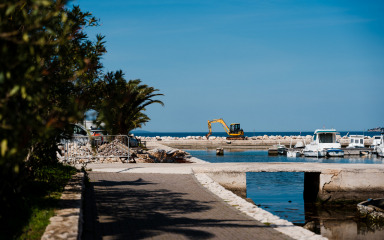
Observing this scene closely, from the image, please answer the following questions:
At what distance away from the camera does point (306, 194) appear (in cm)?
1964

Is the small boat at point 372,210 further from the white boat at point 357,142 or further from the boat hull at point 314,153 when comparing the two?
the white boat at point 357,142

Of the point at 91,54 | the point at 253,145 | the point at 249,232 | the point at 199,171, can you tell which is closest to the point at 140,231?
the point at 249,232

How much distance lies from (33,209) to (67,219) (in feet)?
4.69

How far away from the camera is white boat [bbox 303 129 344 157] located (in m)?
48.8

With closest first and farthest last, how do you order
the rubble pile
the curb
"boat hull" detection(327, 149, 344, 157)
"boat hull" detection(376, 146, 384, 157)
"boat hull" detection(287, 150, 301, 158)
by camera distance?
the curb → the rubble pile → "boat hull" detection(327, 149, 344, 157) → "boat hull" detection(376, 146, 384, 157) → "boat hull" detection(287, 150, 301, 158)

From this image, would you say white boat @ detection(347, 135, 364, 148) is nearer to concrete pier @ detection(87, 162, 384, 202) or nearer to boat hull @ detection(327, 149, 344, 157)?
boat hull @ detection(327, 149, 344, 157)

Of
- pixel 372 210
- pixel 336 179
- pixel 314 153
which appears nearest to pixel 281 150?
pixel 314 153

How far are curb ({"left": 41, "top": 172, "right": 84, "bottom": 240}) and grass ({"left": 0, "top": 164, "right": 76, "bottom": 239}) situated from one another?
6.0 inches

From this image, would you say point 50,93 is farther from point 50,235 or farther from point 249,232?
point 249,232

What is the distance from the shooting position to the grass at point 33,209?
21.9ft

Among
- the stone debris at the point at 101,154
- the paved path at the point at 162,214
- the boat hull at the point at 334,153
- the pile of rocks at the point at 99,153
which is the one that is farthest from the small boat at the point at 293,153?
the paved path at the point at 162,214

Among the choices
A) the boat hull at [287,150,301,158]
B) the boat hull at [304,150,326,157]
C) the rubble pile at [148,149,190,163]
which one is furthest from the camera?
the boat hull at [287,150,301,158]

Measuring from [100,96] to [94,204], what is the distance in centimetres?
304

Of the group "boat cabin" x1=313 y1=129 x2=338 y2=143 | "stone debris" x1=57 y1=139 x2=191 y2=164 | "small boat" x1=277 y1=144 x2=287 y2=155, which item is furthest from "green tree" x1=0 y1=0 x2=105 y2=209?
"small boat" x1=277 y1=144 x2=287 y2=155
